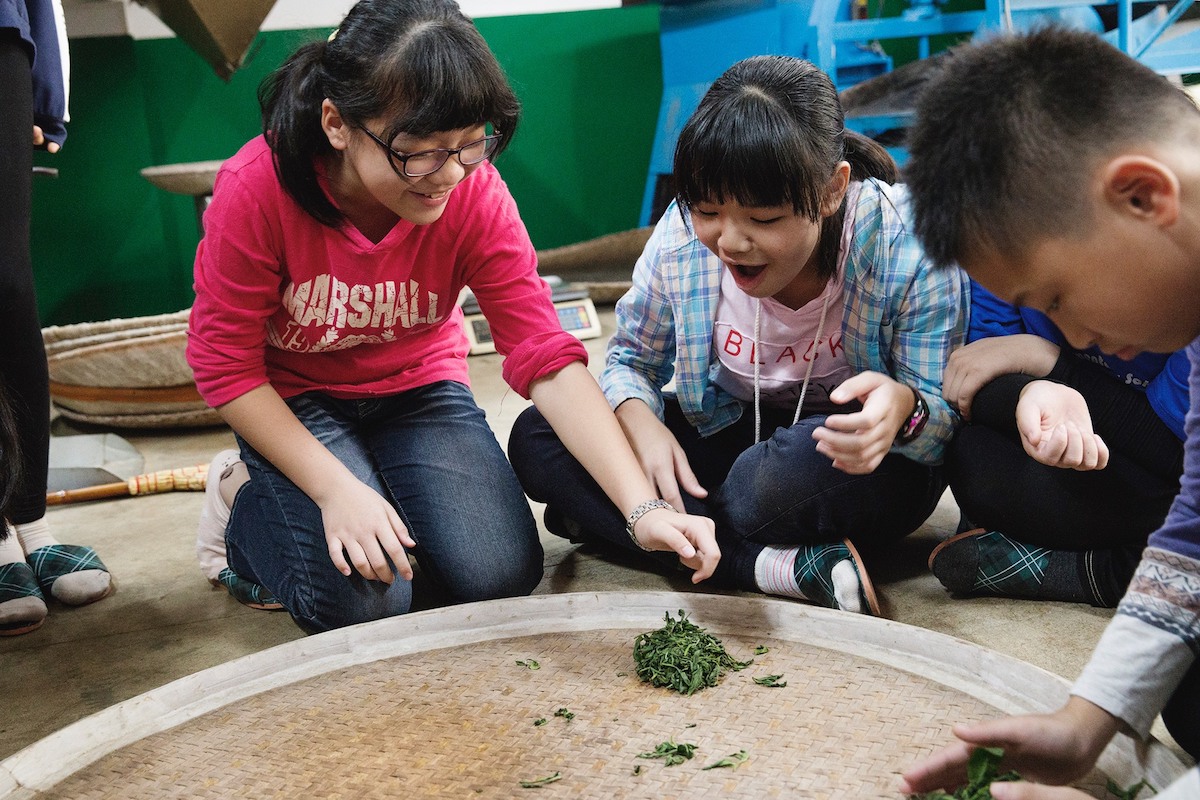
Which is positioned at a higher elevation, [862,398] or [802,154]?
[802,154]

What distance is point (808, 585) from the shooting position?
1469 millimetres

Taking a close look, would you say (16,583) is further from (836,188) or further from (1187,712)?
(1187,712)

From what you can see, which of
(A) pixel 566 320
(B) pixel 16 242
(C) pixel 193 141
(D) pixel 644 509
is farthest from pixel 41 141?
(C) pixel 193 141

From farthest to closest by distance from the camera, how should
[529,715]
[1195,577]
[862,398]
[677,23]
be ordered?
[677,23] → [862,398] → [529,715] → [1195,577]

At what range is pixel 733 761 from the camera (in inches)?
40.3

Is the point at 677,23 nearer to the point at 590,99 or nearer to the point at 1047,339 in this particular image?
the point at 590,99

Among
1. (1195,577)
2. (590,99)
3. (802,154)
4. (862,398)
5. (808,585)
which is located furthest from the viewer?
(590,99)

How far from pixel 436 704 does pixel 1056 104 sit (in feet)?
2.67

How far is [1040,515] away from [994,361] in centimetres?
21

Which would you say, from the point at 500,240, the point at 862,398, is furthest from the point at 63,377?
the point at 862,398

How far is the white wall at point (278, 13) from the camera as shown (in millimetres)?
3719

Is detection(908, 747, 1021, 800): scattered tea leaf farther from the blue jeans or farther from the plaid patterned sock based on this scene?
the blue jeans

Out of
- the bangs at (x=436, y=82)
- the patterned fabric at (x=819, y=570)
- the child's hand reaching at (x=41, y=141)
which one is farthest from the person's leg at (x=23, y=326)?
the patterned fabric at (x=819, y=570)

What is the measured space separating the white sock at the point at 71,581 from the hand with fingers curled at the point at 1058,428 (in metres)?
1.34
